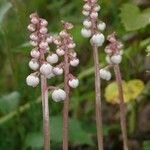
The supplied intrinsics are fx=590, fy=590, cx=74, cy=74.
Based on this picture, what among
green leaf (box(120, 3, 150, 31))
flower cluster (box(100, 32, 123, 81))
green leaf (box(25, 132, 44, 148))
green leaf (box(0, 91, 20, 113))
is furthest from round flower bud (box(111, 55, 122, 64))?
green leaf (box(0, 91, 20, 113))

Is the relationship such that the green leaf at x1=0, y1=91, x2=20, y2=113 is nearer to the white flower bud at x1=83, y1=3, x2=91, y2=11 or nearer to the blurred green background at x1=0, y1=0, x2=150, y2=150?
the blurred green background at x1=0, y1=0, x2=150, y2=150

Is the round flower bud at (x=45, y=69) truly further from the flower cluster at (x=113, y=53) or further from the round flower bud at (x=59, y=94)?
the flower cluster at (x=113, y=53)

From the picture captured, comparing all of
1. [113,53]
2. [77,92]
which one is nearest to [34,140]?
[77,92]

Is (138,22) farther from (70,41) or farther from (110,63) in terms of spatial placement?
(70,41)

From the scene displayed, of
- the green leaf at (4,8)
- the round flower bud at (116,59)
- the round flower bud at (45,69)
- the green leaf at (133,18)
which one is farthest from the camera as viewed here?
the green leaf at (4,8)

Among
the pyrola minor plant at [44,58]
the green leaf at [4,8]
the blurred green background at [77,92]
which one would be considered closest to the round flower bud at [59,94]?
the pyrola minor plant at [44,58]
